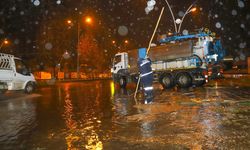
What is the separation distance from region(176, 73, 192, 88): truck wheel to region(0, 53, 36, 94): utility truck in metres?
9.42

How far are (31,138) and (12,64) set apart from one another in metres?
13.0

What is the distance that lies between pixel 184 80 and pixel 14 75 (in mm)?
10447

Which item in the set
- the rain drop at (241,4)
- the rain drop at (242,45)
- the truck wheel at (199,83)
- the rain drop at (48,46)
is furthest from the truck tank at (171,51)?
the rain drop at (242,45)

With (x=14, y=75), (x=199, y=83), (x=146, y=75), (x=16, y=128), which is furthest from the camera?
(x=199, y=83)

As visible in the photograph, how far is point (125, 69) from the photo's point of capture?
1032 inches

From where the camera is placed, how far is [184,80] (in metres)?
21.4

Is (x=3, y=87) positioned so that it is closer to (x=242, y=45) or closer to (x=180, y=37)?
(x=180, y=37)

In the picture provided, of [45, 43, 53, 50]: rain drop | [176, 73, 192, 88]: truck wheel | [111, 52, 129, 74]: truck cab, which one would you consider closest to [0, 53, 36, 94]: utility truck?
[111, 52, 129, 74]: truck cab

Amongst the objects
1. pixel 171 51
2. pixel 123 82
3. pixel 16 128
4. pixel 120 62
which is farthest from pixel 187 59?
pixel 16 128

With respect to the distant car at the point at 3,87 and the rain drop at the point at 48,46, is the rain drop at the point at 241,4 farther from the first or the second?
the distant car at the point at 3,87

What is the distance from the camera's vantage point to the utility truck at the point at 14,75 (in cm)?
1817

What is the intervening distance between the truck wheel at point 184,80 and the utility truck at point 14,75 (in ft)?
30.9

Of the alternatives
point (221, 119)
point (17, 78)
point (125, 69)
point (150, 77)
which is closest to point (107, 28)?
point (125, 69)

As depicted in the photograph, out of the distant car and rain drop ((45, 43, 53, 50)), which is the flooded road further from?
rain drop ((45, 43, 53, 50))
